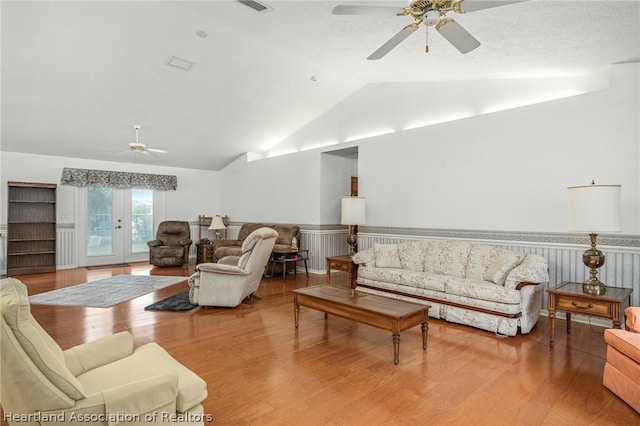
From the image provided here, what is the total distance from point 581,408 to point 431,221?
3.21 meters

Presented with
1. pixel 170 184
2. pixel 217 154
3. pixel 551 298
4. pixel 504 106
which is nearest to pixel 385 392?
pixel 551 298

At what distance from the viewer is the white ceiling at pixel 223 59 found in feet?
10.8

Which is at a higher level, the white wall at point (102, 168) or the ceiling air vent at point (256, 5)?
the ceiling air vent at point (256, 5)

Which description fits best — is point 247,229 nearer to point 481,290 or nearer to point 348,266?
point 348,266

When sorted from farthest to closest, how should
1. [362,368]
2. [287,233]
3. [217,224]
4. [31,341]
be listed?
[217,224] → [287,233] → [362,368] → [31,341]

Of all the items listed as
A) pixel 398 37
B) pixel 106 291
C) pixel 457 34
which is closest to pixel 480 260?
pixel 457 34

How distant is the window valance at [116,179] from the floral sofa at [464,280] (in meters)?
5.74

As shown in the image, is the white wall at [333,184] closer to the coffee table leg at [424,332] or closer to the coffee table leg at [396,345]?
the coffee table leg at [424,332]

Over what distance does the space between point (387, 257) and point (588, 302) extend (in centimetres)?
234

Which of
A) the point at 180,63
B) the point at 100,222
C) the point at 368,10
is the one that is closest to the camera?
the point at 368,10

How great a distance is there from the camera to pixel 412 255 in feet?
16.0

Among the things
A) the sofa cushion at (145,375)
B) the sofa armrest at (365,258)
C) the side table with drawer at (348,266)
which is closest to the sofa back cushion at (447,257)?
the sofa armrest at (365,258)

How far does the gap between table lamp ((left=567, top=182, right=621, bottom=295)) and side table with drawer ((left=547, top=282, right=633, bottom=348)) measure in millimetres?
105

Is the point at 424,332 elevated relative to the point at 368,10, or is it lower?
lower
